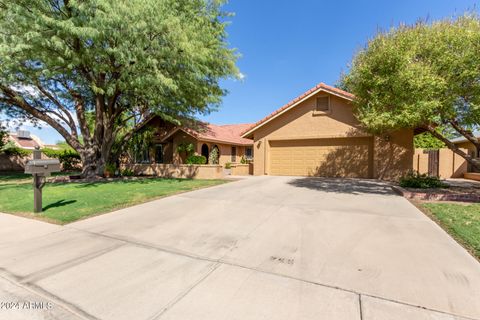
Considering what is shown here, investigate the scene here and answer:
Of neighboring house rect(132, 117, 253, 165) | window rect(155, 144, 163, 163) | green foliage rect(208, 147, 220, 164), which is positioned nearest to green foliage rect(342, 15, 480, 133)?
green foliage rect(208, 147, 220, 164)

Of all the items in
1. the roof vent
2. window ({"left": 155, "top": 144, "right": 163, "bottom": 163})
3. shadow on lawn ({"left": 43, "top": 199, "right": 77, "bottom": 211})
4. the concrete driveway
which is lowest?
the concrete driveway

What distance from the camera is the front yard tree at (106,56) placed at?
851cm

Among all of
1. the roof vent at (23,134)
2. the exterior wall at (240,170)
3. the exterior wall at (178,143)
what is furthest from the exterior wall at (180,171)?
the roof vent at (23,134)

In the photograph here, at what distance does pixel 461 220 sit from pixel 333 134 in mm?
9383

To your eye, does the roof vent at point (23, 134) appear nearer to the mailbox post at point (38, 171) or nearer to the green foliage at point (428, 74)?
the mailbox post at point (38, 171)

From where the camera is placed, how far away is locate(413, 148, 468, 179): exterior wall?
573 inches

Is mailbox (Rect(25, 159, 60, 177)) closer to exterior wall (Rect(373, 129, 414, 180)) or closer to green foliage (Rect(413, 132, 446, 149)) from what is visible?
exterior wall (Rect(373, 129, 414, 180))

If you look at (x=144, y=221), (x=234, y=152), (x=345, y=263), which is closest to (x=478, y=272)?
(x=345, y=263)

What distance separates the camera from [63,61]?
9.10 metres

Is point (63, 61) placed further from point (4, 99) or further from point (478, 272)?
point (478, 272)

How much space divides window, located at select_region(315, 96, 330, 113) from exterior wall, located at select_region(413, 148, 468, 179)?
661cm

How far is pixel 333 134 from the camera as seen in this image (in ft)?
46.3

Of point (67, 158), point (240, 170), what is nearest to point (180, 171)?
point (240, 170)

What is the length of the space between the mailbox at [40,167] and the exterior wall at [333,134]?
12.2 meters
